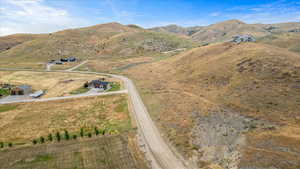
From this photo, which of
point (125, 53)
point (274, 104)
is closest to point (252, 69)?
point (274, 104)

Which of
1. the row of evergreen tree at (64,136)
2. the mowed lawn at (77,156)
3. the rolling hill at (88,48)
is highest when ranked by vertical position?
the rolling hill at (88,48)

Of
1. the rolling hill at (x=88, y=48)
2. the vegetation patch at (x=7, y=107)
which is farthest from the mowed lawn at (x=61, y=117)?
the rolling hill at (x=88, y=48)

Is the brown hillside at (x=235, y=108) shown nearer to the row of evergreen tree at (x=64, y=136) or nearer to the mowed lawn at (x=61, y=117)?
the mowed lawn at (x=61, y=117)

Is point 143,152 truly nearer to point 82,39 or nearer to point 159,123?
point 159,123

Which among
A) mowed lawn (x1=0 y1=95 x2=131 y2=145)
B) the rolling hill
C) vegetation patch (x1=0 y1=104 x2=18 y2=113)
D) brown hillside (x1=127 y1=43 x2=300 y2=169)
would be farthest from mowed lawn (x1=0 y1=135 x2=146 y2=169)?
the rolling hill

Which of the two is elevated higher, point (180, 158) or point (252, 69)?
point (252, 69)

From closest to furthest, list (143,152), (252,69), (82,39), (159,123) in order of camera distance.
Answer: (143,152) < (159,123) < (252,69) < (82,39)
